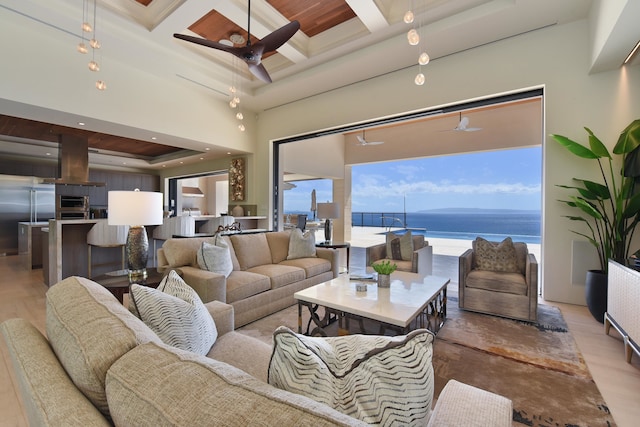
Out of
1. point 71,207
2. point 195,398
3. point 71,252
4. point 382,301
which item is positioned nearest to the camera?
point 195,398

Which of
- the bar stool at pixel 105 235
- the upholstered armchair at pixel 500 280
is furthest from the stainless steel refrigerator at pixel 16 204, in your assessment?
the upholstered armchair at pixel 500 280

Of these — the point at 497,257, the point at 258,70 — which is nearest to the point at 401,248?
the point at 497,257

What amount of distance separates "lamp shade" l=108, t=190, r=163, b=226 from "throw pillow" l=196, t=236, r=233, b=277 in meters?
0.76

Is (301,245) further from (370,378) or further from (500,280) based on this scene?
(370,378)

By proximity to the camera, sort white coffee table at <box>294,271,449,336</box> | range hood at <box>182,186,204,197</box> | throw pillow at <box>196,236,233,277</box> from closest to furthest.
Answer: white coffee table at <box>294,271,449,336</box> → throw pillow at <box>196,236,233,277</box> → range hood at <box>182,186,204,197</box>

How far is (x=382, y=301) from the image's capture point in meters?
2.42

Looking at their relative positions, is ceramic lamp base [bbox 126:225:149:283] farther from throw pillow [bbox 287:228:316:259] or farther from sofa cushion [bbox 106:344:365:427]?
sofa cushion [bbox 106:344:365:427]

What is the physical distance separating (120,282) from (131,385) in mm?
2246

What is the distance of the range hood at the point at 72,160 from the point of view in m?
5.58

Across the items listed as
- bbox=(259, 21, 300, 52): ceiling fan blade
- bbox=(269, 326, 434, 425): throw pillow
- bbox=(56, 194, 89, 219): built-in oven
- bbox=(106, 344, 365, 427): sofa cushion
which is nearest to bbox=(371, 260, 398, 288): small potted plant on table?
bbox=(269, 326, 434, 425): throw pillow

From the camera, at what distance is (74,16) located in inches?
134

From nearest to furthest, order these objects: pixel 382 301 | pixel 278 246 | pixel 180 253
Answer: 1. pixel 382 301
2. pixel 180 253
3. pixel 278 246

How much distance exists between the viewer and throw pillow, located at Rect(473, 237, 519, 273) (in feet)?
11.5

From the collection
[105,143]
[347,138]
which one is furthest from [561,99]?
[105,143]
